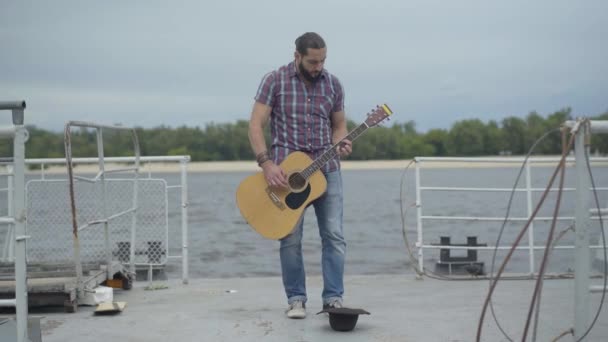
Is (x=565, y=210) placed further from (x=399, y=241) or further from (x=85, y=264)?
(x=85, y=264)

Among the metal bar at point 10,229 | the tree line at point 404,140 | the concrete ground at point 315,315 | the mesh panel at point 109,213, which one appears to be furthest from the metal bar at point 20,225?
the tree line at point 404,140

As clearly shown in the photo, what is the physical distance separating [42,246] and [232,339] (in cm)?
527

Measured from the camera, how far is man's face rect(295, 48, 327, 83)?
4277 mm

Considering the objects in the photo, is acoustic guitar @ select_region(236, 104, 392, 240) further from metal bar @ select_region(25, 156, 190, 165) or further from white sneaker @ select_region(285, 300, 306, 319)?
metal bar @ select_region(25, 156, 190, 165)

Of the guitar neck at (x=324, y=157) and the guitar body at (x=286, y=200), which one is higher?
the guitar neck at (x=324, y=157)

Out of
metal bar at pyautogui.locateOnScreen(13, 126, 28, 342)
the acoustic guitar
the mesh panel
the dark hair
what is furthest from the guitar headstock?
the mesh panel

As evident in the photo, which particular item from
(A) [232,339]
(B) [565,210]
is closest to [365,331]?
(A) [232,339]

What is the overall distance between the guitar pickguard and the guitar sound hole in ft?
0.08

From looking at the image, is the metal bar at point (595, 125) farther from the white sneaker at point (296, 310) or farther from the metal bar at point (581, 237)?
the white sneaker at point (296, 310)

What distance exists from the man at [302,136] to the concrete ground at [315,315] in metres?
0.28

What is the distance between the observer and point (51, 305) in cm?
486

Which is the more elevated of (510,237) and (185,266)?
(185,266)

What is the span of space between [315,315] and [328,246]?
437 mm

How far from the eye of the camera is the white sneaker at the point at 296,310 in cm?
444
